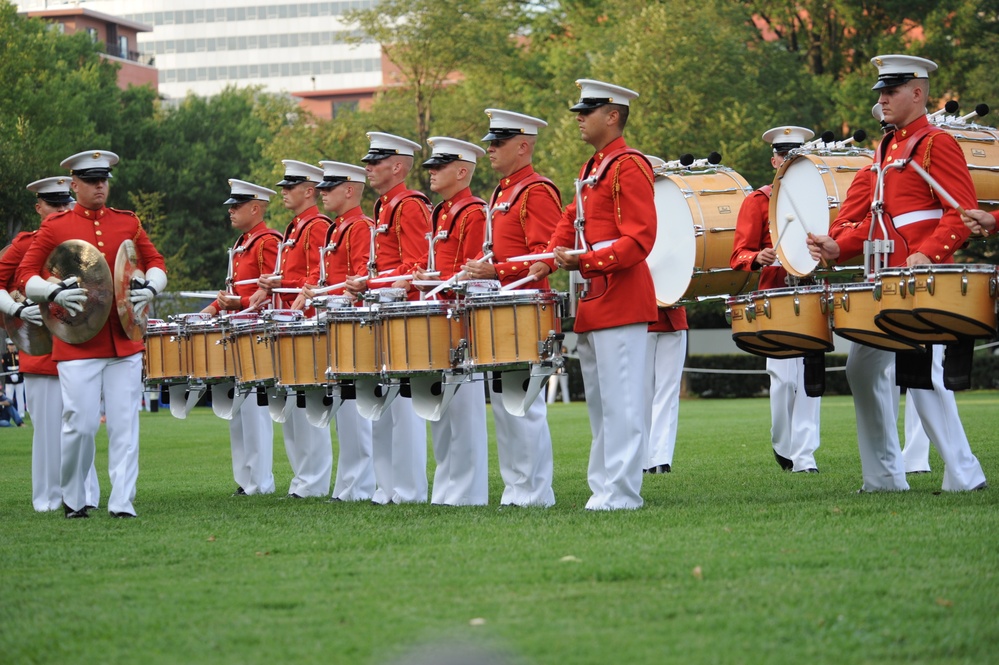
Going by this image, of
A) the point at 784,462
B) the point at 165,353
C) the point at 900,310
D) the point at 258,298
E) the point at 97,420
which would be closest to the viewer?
the point at 900,310

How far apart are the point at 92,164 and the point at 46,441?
7.35 feet

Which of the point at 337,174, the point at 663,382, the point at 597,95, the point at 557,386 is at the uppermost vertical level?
the point at 597,95

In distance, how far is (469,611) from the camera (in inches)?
240

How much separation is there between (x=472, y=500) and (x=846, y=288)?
9.79 feet

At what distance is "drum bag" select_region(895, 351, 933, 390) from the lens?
9.59 m

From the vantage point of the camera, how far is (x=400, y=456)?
11.0 m

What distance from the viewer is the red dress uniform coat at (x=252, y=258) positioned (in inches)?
509

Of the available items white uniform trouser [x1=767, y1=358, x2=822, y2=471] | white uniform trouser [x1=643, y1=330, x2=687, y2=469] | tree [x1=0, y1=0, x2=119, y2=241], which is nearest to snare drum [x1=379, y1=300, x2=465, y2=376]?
white uniform trouser [x1=767, y1=358, x2=822, y2=471]

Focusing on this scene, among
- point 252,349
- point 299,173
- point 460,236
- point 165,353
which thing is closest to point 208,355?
point 165,353

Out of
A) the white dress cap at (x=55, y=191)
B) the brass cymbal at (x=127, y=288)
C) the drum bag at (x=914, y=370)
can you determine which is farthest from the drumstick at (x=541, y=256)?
the white dress cap at (x=55, y=191)

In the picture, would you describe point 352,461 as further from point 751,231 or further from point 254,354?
point 751,231

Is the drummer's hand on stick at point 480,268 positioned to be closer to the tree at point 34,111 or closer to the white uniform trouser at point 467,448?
the white uniform trouser at point 467,448

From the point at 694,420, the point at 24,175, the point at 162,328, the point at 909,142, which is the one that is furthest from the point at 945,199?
the point at 24,175

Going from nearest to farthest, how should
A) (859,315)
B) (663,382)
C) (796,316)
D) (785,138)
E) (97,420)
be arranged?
(859,315) < (796,316) < (97,420) < (785,138) < (663,382)
